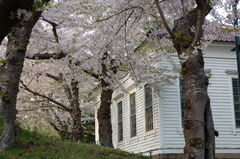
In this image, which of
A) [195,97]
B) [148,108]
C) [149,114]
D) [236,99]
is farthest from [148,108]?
[195,97]

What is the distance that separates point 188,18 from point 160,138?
7598mm

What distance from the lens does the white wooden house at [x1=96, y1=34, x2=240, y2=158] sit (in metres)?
15.6

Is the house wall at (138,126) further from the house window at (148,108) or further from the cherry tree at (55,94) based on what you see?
the cherry tree at (55,94)

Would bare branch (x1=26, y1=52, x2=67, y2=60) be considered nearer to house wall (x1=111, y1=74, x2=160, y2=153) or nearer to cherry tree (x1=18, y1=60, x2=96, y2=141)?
cherry tree (x1=18, y1=60, x2=96, y2=141)

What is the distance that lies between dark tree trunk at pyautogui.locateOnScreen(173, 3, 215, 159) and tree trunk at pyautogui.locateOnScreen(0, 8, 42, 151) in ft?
13.3

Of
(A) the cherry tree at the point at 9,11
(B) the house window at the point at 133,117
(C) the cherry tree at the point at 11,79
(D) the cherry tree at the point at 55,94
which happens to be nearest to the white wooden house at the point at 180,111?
(B) the house window at the point at 133,117

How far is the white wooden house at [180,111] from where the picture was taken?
15555 millimetres

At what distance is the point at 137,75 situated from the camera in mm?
15258

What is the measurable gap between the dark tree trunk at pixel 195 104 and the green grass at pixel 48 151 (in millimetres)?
3563

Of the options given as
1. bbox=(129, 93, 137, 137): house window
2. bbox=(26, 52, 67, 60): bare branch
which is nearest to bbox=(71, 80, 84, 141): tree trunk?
bbox=(26, 52, 67, 60): bare branch

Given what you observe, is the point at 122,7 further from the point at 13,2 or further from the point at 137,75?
the point at 13,2

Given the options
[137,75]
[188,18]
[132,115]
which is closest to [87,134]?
[132,115]

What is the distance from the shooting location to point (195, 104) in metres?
7.75

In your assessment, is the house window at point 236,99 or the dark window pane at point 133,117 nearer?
the house window at point 236,99
